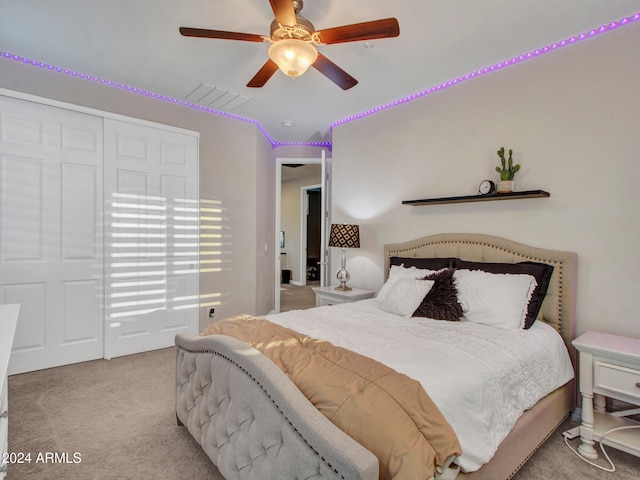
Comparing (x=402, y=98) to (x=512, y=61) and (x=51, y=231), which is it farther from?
(x=51, y=231)

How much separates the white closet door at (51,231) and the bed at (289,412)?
1750 mm

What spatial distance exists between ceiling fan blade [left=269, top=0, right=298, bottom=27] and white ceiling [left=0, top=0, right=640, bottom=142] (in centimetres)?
48

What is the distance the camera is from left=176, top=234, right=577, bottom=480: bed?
1.06 m

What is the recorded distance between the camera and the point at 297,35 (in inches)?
74.6

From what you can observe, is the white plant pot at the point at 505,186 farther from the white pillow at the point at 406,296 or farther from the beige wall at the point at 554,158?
the white pillow at the point at 406,296

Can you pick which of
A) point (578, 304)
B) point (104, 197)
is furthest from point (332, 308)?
point (104, 197)

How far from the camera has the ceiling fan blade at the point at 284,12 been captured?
5.30 feet

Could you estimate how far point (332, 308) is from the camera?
2.73 m

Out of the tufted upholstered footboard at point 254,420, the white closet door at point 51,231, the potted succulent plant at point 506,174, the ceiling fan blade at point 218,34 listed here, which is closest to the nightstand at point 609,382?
the potted succulent plant at point 506,174

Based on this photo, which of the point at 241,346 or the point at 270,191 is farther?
the point at 270,191

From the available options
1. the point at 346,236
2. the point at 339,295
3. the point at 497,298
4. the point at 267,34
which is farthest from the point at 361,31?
the point at 339,295

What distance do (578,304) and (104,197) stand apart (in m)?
4.16

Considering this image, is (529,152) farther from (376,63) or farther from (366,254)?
(366,254)

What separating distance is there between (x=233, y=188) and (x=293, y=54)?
249 centimetres
